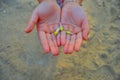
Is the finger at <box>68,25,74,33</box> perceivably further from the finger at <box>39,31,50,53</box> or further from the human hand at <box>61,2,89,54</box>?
the finger at <box>39,31,50,53</box>

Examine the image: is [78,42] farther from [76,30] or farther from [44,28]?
[44,28]

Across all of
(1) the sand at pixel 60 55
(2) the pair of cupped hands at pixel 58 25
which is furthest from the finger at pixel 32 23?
(1) the sand at pixel 60 55

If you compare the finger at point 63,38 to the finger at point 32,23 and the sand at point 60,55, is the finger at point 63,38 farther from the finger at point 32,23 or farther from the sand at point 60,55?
the sand at point 60,55

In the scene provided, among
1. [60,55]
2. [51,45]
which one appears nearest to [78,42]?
[51,45]

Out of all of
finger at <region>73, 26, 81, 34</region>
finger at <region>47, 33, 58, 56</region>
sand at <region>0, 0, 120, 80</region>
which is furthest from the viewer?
sand at <region>0, 0, 120, 80</region>

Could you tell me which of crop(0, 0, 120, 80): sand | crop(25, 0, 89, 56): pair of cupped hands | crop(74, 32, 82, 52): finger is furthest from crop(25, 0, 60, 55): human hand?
crop(0, 0, 120, 80): sand

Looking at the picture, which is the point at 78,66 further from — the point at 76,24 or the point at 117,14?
the point at 117,14
